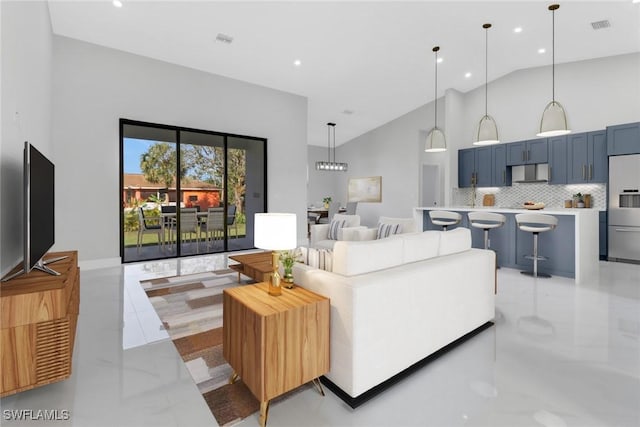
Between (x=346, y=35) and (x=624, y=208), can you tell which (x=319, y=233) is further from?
(x=624, y=208)

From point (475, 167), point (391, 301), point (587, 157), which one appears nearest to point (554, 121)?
point (587, 157)

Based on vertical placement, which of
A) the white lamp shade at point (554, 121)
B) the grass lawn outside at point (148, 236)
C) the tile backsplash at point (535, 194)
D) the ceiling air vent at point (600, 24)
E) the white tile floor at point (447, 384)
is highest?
the ceiling air vent at point (600, 24)

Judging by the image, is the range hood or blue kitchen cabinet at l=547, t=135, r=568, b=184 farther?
the range hood

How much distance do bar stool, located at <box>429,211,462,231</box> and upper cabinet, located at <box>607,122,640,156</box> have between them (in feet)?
10.2

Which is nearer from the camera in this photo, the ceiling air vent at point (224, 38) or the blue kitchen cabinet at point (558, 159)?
the ceiling air vent at point (224, 38)

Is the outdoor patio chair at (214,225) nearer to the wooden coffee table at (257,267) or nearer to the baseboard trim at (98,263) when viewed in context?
the baseboard trim at (98,263)

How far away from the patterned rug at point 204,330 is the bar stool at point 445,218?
356 cm

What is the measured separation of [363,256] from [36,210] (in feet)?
7.39

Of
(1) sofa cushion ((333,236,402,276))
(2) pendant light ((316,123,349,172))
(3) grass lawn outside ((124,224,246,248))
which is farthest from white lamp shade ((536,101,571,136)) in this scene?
(2) pendant light ((316,123,349,172))

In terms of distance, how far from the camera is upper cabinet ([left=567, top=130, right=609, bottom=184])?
5.87 meters

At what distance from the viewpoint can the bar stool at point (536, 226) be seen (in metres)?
4.50

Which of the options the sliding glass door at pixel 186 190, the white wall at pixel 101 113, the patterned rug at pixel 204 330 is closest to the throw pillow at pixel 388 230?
the patterned rug at pixel 204 330

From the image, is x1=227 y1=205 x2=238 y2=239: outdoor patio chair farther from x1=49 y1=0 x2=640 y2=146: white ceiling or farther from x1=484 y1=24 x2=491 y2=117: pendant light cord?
x1=484 y1=24 x2=491 y2=117: pendant light cord

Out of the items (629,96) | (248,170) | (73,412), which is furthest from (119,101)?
(629,96)
